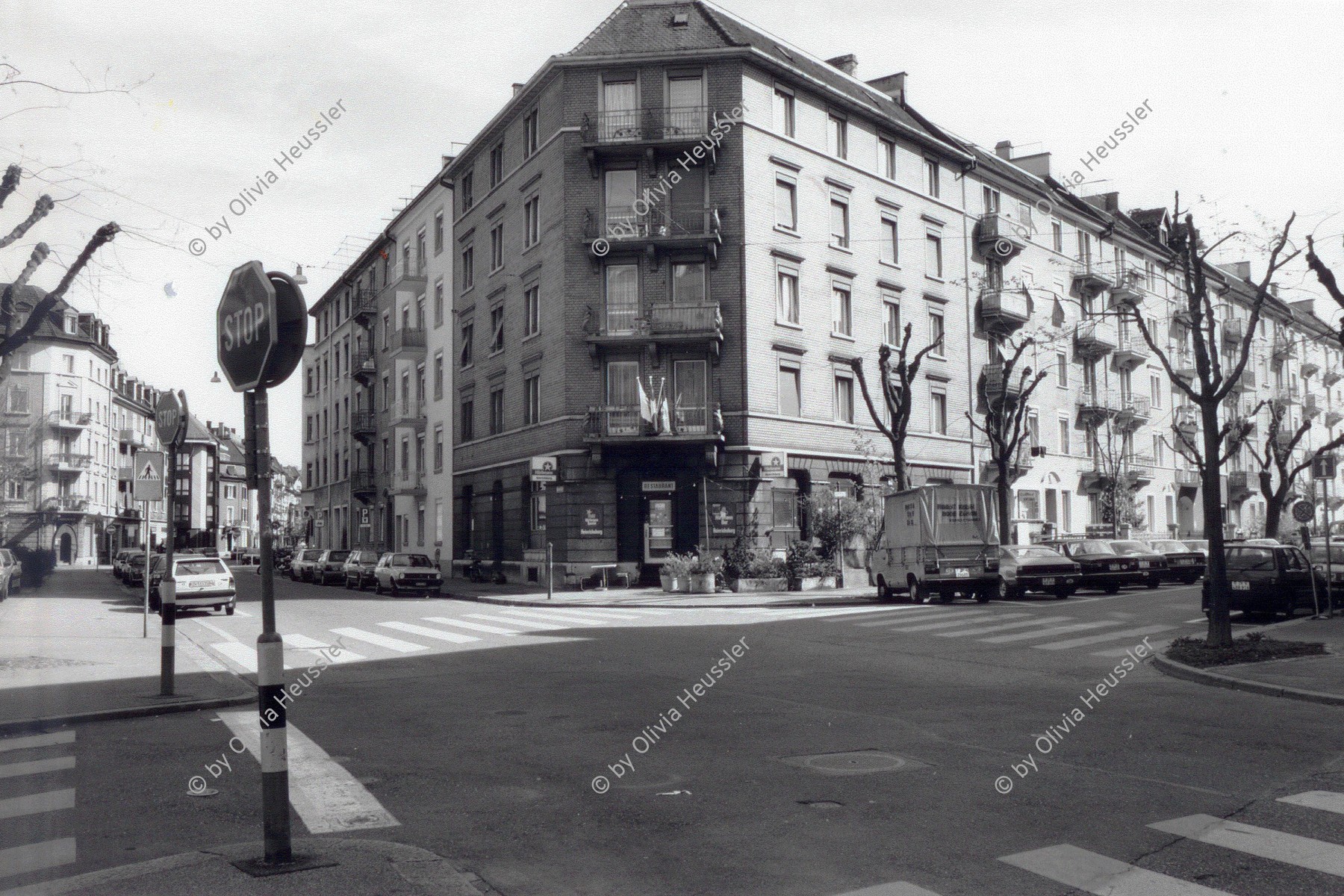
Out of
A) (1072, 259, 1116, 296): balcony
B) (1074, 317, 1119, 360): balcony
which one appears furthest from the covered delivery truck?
(1072, 259, 1116, 296): balcony

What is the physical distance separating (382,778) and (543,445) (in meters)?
28.6

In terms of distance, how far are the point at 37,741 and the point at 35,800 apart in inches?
93.2

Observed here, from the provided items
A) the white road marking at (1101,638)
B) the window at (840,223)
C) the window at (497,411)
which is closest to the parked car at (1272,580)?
the white road marking at (1101,638)

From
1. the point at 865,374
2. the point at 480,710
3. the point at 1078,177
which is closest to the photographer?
the point at 480,710

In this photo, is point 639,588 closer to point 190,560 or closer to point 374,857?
point 190,560

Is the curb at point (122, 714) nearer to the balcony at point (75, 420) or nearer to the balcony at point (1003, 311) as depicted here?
the balcony at point (75, 420)

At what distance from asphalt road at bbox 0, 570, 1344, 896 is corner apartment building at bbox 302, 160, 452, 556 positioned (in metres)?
33.1

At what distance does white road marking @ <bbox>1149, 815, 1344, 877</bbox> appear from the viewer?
5.43 meters

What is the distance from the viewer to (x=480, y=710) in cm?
1027

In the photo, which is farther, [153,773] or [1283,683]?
[1283,683]

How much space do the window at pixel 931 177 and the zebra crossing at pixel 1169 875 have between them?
125ft

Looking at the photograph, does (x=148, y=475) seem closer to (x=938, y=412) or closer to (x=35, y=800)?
(x=35, y=800)

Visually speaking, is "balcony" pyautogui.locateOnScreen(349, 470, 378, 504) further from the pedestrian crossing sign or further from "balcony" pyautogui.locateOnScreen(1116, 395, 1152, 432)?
the pedestrian crossing sign

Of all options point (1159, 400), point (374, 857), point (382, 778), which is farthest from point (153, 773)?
point (1159, 400)
